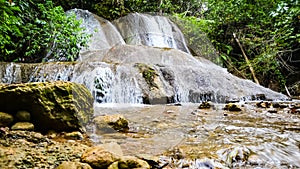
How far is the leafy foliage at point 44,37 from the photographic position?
6.50 metres

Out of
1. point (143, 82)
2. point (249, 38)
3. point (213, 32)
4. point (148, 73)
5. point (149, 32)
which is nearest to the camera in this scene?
point (143, 82)

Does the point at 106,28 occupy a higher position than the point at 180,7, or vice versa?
the point at 180,7

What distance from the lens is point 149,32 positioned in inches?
432

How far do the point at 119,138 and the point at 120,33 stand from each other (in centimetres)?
974

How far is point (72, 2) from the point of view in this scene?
11.6m

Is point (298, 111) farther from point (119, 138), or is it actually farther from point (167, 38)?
point (167, 38)

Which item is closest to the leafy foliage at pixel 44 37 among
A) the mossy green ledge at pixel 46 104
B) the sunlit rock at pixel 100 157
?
the mossy green ledge at pixel 46 104

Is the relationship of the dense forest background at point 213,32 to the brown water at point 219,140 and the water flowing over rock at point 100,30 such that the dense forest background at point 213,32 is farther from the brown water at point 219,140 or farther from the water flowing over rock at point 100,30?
the brown water at point 219,140

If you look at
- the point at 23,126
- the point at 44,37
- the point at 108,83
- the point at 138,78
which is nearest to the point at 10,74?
Answer: the point at 44,37

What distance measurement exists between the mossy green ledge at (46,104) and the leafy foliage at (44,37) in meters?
5.06

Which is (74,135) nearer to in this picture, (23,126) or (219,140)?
(23,126)

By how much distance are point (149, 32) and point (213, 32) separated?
311cm

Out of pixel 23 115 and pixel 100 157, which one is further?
pixel 23 115

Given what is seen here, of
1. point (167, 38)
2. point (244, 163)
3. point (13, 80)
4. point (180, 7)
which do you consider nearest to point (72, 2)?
point (167, 38)
